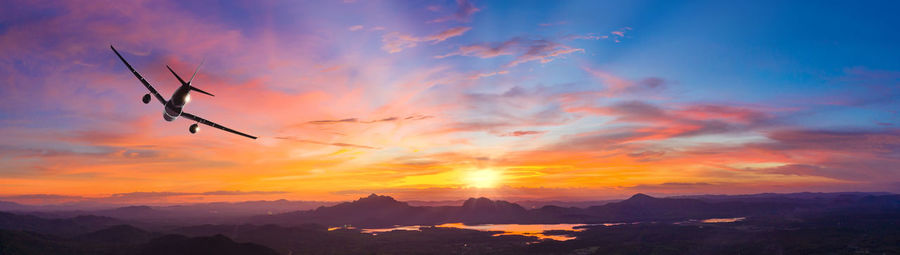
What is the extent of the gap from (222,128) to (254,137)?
2789 millimetres

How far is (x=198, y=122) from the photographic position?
130 feet

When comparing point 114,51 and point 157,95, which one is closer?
point 114,51

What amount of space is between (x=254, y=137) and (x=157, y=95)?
8198 millimetres

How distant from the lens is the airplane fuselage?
113 ft

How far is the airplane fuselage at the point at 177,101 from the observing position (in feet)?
113

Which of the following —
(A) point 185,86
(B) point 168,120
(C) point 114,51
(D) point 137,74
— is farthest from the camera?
(B) point 168,120

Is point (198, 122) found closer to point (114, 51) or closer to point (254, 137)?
point (254, 137)

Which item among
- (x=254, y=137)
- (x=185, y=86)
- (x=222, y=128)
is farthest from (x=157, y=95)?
(x=254, y=137)

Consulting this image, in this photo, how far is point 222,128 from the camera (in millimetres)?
38469

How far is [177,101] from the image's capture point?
34.8m

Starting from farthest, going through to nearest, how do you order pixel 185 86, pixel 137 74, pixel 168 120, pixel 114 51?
pixel 168 120, pixel 185 86, pixel 137 74, pixel 114 51

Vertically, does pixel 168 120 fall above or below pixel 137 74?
below

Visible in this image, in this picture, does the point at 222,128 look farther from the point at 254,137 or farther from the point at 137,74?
the point at 137,74

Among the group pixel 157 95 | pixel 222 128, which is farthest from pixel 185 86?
Answer: pixel 222 128
